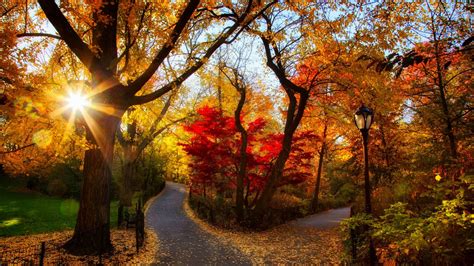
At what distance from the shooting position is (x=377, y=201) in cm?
1120

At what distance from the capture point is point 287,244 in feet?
38.3

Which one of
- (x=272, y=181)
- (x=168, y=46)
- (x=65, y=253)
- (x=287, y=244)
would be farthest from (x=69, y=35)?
(x=272, y=181)

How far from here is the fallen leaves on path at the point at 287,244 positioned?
9.53 meters

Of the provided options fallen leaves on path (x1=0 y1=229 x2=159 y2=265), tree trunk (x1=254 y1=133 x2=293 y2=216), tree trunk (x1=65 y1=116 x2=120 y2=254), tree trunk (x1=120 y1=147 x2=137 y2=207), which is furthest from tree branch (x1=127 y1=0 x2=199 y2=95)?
tree trunk (x1=120 y1=147 x2=137 y2=207)

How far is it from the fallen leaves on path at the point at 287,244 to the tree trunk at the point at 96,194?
4.44m

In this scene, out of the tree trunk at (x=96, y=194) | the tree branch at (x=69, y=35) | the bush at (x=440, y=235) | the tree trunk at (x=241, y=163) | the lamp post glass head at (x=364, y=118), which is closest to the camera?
the bush at (x=440, y=235)

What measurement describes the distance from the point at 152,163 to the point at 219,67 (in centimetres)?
2256

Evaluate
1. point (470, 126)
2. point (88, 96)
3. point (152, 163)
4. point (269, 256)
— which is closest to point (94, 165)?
point (88, 96)

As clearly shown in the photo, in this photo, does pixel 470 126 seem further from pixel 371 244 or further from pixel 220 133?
pixel 220 133

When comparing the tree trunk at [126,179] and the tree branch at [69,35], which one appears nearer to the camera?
the tree branch at [69,35]

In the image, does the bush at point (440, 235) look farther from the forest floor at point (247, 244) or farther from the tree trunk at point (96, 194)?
the tree trunk at point (96, 194)

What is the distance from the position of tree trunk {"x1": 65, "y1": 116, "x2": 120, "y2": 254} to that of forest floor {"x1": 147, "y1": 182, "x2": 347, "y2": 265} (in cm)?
192

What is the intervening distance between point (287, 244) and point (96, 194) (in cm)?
664

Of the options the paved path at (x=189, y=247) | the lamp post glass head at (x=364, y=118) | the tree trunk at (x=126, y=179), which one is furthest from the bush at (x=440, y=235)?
the tree trunk at (x=126, y=179)
